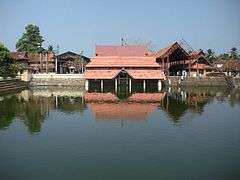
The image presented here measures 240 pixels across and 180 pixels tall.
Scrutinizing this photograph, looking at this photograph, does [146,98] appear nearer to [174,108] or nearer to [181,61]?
[174,108]

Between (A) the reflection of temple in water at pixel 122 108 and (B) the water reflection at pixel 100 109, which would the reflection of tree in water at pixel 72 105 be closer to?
(B) the water reflection at pixel 100 109

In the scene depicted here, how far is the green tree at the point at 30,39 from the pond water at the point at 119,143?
53222 millimetres

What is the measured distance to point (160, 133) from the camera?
1952 cm

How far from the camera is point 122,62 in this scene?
5162 cm

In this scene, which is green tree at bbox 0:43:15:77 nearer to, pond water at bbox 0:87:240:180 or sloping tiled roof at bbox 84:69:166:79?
sloping tiled roof at bbox 84:69:166:79

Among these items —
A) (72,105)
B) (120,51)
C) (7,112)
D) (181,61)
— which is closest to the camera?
(7,112)

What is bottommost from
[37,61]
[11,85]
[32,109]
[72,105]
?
[32,109]

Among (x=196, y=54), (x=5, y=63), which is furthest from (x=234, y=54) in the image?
(x=5, y=63)

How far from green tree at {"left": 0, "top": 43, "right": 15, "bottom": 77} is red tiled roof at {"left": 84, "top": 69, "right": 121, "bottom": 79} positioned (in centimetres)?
1042

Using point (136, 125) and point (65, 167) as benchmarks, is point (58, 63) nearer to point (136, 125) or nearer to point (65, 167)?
point (136, 125)

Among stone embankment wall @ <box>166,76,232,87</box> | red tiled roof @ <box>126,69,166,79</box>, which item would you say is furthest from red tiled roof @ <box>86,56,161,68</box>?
stone embankment wall @ <box>166,76,232,87</box>

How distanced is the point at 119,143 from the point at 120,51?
40.8m

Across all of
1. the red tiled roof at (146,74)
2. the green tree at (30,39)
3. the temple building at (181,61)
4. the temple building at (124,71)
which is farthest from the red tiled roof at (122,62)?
the green tree at (30,39)

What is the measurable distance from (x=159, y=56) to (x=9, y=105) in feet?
96.4
